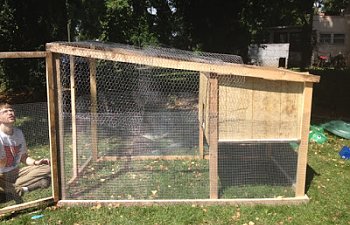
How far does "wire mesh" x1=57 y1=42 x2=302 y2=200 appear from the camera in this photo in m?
4.77

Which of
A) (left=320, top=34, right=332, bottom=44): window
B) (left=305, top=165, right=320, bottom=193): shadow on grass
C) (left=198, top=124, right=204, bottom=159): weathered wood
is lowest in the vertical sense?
(left=305, top=165, right=320, bottom=193): shadow on grass

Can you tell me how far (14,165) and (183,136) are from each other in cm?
233

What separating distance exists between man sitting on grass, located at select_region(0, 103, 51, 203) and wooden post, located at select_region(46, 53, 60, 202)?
0.33m

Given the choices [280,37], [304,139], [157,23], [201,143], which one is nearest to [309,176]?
[304,139]

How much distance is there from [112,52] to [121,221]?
6.33 feet

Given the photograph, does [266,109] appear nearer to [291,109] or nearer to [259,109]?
[259,109]

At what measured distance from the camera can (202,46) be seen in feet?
47.5

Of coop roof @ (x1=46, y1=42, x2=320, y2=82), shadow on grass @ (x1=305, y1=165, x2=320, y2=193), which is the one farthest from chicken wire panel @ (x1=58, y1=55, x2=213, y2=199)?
shadow on grass @ (x1=305, y1=165, x2=320, y2=193)

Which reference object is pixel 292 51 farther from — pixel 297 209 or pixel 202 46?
pixel 297 209

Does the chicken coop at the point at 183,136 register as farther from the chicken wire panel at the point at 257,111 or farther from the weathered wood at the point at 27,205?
the weathered wood at the point at 27,205

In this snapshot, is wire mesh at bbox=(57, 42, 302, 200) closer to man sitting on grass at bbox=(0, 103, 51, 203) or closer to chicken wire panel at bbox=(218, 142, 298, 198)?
chicken wire panel at bbox=(218, 142, 298, 198)

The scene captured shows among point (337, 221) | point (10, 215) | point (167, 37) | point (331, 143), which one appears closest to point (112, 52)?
point (10, 215)

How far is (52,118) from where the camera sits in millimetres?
4625

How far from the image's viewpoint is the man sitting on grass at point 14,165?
4.72 meters
